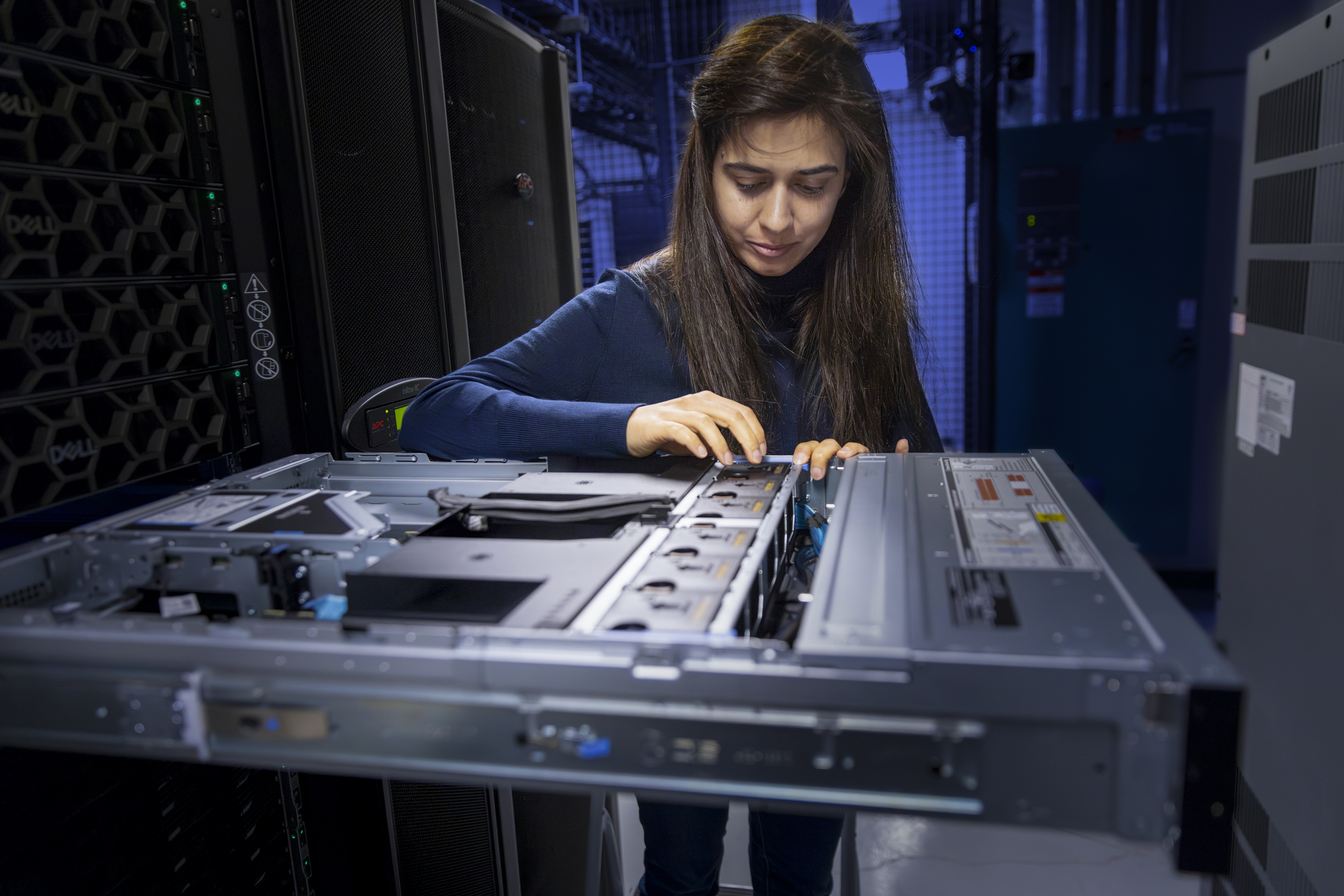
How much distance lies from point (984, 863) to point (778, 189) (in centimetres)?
154

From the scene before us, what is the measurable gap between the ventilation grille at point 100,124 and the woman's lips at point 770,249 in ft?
2.56

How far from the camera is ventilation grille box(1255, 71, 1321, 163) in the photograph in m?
1.48

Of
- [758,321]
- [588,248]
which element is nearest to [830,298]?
[758,321]

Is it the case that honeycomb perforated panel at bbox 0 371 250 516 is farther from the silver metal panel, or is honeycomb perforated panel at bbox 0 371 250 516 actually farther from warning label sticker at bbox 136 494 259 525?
the silver metal panel

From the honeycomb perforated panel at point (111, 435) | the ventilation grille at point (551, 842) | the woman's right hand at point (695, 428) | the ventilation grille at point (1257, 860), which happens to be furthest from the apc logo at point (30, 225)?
the ventilation grille at point (1257, 860)

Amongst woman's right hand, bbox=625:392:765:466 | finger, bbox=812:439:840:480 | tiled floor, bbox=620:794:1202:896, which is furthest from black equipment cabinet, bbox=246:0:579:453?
tiled floor, bbox=620:794:1202:896

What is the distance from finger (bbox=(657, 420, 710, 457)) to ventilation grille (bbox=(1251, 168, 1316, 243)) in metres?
1.18

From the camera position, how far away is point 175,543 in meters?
0.82

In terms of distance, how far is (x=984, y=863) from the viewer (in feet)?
6.43

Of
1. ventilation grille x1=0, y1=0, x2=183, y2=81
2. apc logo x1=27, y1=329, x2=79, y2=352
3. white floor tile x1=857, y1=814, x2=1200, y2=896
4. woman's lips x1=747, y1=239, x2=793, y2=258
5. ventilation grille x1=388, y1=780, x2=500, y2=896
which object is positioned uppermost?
ventilation grille x1=0, y1=0, x2=183, y2=81

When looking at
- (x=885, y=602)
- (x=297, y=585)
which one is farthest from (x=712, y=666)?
(x=297, y=585)

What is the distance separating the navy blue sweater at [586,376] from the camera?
129 centimetres

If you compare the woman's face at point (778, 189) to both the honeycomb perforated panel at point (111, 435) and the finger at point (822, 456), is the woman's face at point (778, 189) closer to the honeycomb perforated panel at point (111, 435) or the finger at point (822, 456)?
the finger at point (822, 456)

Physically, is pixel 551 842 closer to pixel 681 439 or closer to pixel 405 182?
pixel 681 439
